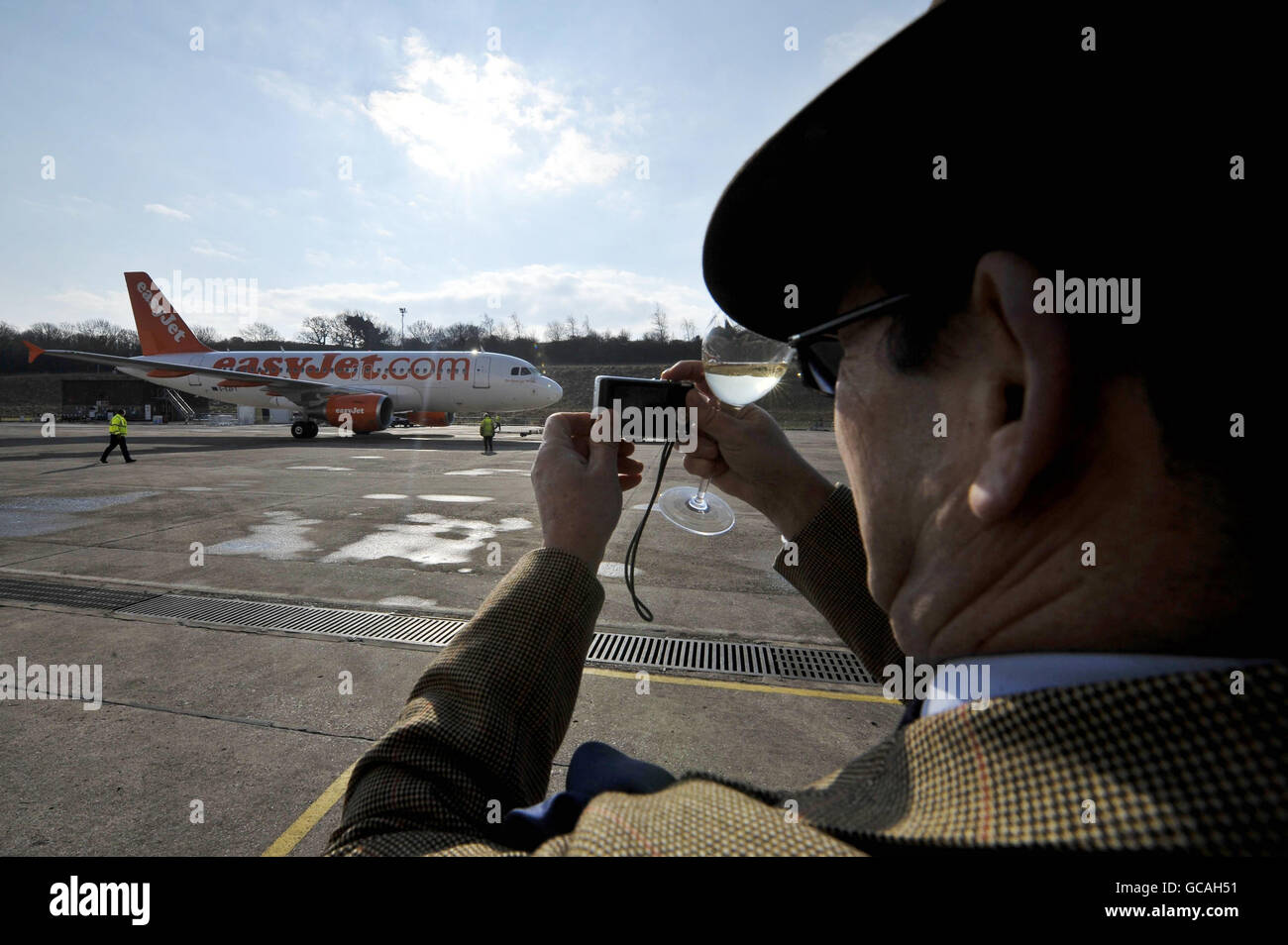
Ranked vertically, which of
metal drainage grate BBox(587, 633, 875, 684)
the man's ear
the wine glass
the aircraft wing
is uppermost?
the aircraft wing

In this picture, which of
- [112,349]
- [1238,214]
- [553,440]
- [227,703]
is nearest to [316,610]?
[227,703]

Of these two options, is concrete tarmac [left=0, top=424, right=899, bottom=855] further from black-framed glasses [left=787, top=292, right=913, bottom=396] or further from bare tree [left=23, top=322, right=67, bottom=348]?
bare tree [left=23, top=322, right=67, bottom=348]

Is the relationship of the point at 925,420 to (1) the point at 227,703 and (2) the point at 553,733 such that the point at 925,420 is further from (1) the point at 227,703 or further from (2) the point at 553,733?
(1) the point at 227,703

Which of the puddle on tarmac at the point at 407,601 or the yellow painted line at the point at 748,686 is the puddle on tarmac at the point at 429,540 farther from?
the yellow painted line at the point at 748,686

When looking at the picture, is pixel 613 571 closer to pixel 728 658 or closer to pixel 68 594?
pixel 728 658

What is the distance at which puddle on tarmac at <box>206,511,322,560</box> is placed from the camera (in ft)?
20.9

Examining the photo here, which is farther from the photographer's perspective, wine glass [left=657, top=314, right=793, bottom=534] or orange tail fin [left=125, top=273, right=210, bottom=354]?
orange tail fin [left=125, top=273, right=210, bottom=354]

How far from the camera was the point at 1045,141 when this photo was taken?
72 centimetres

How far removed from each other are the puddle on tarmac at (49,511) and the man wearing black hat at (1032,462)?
9.32m

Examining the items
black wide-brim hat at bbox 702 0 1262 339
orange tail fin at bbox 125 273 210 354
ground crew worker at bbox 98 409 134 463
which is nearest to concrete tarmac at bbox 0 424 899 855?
black wide-brim hat at bbox 702 0 1262 339

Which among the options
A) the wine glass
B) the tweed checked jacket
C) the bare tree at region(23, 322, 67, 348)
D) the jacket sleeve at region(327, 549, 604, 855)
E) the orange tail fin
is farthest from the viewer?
the bare tree at region(23, 322, 67, 348)

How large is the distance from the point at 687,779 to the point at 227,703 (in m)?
3.31

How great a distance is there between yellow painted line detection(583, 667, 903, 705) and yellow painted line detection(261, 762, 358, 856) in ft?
4.98
